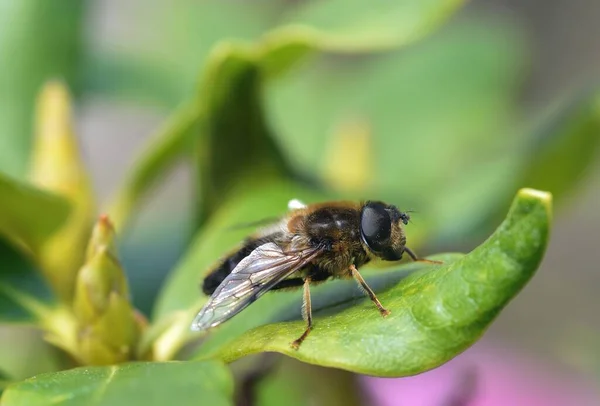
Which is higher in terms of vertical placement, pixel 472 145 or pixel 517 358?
pixel 472 145

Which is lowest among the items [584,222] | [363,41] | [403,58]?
[584,222]

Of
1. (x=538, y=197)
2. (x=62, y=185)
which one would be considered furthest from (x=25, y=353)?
(x=538, y=197)

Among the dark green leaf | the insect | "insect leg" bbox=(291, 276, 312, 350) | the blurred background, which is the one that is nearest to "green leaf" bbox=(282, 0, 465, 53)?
the blurred background

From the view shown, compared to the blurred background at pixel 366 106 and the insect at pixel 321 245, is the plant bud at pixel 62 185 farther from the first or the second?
the insect at pixel 321 245

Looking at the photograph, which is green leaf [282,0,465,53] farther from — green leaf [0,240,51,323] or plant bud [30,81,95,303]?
green leaf [0,240,51,323]

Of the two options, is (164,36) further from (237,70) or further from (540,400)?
(540,400)

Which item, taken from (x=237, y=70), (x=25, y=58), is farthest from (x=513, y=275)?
(x=25, y=58)
